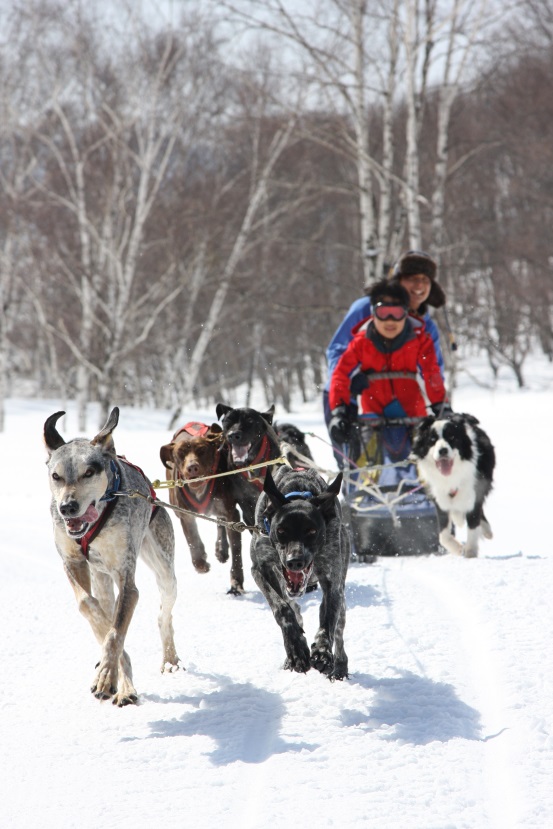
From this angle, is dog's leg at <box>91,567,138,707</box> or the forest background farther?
the forest background

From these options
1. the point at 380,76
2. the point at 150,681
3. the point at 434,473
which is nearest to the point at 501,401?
the point at 380,76

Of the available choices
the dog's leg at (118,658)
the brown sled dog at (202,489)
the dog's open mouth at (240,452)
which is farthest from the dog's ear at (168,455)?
the dog's leg at (118,658)

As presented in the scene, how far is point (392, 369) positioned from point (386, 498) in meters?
1.01

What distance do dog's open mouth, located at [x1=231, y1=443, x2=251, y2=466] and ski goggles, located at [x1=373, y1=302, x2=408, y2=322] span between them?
1.64 meters

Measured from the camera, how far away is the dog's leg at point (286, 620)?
2.91m

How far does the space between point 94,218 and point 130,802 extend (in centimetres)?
1618

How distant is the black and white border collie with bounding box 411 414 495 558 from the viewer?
19.5ft

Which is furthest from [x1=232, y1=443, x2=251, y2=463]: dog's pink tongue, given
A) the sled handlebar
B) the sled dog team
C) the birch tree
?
the birch tree

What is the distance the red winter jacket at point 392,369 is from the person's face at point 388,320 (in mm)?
66

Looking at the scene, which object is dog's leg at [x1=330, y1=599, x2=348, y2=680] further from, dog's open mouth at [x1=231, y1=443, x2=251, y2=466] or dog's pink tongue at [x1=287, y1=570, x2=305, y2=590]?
dog's open mouth at [x1=231, y1=443, x2=251, y2=466]

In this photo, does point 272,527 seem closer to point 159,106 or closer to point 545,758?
point 545,758

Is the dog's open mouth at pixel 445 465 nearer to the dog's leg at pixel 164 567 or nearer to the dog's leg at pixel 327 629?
the dog's leg at pixel 164 567

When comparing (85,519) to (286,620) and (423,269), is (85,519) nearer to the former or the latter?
(286,620)

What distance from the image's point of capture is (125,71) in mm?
15406
